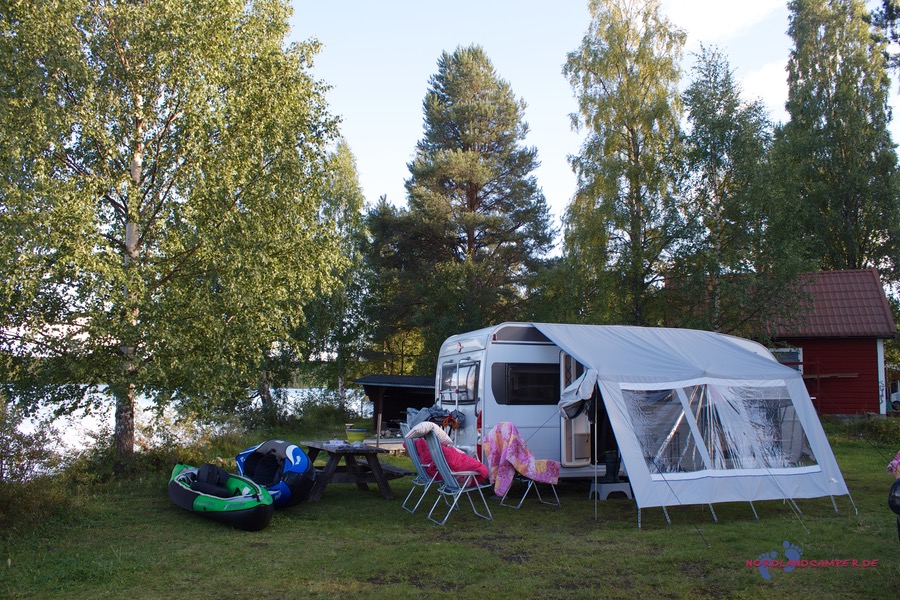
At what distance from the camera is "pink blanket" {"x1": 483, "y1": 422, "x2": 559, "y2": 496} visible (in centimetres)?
755

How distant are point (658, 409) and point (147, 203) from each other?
7.88 meters

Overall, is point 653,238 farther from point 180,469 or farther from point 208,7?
point 180,469

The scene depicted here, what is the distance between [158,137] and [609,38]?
42.0 ft

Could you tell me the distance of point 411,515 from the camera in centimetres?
768

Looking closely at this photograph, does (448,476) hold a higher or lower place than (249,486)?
higher

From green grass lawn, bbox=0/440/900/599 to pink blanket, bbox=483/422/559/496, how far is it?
1.31 feet

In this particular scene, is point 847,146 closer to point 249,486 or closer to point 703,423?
point 703,423

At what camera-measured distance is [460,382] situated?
30.8 ft

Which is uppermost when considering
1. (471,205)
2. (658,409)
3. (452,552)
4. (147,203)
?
(471,205)

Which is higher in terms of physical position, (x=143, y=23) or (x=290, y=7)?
(x=290, y=7)

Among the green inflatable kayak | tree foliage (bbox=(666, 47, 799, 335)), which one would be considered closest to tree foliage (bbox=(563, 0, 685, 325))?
tree foliage (bbox=(666, 47, 799, 335))

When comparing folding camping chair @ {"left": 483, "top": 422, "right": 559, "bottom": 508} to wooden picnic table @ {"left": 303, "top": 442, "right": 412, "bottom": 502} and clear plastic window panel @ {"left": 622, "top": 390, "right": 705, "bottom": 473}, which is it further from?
wooden picnic table @ {"left": 303, "top": 442, "right": 412, "bottom": 502}

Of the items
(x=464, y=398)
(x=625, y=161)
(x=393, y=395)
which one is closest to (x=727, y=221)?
(x=625, y=161)

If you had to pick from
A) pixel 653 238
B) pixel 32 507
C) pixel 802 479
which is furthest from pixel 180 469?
pixel 653 238
